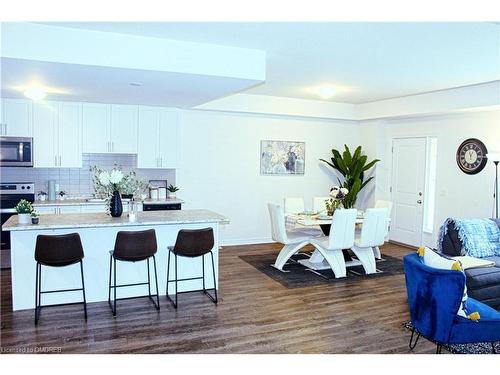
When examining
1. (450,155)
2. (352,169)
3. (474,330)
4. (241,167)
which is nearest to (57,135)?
(241,167)

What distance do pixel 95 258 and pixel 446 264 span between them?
355 centimetres

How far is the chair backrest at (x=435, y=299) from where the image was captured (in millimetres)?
3141

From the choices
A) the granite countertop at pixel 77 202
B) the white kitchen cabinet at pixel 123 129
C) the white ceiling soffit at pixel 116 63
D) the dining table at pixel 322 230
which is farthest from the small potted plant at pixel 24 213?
the dining table at pixel 322 230

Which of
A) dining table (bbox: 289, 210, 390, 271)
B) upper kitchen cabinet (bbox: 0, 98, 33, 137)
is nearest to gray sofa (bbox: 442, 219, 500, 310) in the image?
dining table (bbox: 289, 210, 390, 271)

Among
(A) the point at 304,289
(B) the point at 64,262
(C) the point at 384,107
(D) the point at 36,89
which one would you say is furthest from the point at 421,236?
(D) the point at 36,89

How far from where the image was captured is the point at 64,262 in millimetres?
4043

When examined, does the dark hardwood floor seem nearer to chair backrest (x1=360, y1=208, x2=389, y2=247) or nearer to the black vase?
chair backrest (x1=360, y1=208, x2=389, y2=247)

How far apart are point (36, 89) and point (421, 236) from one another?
6705mm

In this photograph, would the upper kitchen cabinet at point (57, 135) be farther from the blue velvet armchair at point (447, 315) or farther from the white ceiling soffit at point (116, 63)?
the blue velvet armchair at point (447, 315)

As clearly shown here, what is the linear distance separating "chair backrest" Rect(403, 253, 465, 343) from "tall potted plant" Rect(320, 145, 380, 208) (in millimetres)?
4772

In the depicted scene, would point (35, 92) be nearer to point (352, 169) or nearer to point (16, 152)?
point (16, 152)

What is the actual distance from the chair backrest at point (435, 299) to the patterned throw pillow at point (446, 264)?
0.11 metres

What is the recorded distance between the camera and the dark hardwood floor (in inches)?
143
